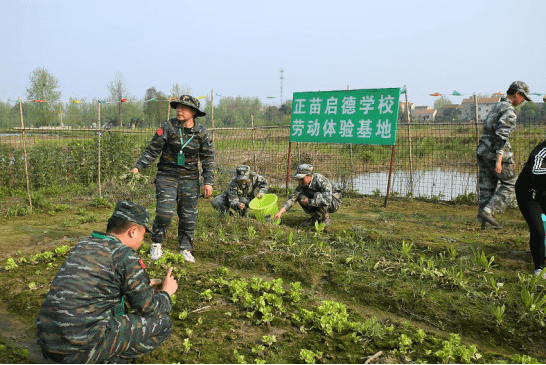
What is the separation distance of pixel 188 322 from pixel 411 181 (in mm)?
7406

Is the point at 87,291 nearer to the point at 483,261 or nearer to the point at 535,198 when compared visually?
the point at 483,261

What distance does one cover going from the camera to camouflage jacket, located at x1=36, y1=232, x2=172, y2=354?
2746 mm

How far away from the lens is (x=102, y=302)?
2.90m

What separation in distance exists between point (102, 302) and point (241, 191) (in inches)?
195

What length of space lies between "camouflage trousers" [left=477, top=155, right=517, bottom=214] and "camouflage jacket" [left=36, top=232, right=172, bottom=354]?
19.2 feet

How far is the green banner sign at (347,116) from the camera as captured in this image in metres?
9.38

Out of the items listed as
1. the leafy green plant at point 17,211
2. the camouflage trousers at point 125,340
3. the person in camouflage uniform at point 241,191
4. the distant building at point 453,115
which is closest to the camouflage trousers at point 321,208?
the person in camouflage uniform at point 241,191

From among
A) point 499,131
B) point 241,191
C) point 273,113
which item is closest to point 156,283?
point 241,191

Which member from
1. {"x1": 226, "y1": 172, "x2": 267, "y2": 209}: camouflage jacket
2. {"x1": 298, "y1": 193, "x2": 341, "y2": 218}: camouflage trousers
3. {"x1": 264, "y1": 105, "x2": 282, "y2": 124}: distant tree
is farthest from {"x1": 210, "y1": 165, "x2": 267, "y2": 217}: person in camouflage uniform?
{"x1": 264, "y1": 105, "x2": 282, "y2": 124}: distant tree

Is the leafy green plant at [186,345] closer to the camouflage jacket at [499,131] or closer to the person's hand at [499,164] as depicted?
the person's hand at [499,164]

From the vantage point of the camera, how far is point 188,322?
13.1 feet

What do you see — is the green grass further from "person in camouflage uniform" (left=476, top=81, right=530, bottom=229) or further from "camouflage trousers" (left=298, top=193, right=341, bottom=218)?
"person in camouflage uniform" (left=476, top=81, right=530, bottom=229)

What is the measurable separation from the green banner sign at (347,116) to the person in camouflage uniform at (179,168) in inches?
190

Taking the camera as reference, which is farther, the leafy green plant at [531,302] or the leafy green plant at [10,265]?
the leafy green plant at [10,265]
